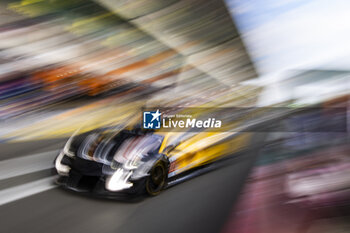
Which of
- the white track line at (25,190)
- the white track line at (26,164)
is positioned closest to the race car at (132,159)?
the white track line at (25,190)

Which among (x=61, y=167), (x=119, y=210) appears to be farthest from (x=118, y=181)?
(x=61, y=167)

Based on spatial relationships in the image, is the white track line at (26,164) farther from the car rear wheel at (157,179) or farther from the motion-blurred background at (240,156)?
the car rear wheel at (157,179)

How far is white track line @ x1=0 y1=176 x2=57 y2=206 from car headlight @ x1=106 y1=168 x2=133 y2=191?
47 cm

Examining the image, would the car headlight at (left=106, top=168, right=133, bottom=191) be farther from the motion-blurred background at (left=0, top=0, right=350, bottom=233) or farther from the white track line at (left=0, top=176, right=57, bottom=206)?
the white track line at (left=0, top=176, right=57, bottom=206)

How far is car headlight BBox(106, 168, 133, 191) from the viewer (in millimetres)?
1777

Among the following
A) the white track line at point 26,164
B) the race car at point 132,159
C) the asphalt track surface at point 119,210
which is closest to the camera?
the asphalt track surface at point 119,210

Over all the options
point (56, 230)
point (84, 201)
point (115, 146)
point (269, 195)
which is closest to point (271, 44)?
point (269, 195)

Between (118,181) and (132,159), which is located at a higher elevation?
(132,159)

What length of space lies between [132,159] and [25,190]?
831 mm

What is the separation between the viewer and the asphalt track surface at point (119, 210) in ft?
5.53

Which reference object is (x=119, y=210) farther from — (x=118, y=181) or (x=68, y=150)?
(x=68, y=150)

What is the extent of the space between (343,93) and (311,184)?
0.81 meters

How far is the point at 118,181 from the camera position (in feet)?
5.86

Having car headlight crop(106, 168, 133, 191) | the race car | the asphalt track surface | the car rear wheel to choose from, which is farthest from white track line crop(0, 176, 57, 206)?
the car rear wheel
